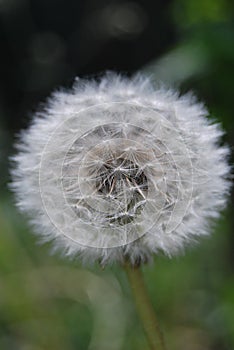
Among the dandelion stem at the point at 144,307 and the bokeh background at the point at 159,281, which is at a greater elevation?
the bokeh background at the point at 159,281

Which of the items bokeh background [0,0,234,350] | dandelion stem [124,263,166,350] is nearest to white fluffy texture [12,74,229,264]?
dandelion stem [124,263,166,350]

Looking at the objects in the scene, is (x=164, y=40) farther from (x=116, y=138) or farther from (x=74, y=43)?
(x=116, y=138)

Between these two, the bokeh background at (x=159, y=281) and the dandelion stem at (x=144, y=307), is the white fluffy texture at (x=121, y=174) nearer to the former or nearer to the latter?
the dandelion stem at (x=144, y=307)

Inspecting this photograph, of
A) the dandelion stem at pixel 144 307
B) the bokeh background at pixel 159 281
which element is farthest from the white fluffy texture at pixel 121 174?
the bokeh background at pixel 159 281

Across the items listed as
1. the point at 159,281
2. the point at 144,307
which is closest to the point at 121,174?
the point at 144,307

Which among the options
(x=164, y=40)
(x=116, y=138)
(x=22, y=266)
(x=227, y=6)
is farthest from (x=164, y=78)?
(x=164, y=40)

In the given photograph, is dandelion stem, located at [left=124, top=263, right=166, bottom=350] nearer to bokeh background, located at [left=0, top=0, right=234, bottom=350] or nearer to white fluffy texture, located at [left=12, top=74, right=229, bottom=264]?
white fluffy texture, located at [left=12, top=74, right=229, bottom=264]

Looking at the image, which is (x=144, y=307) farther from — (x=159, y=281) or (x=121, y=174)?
(x=159, y=281)
